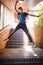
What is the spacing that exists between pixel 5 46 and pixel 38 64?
2649 mm

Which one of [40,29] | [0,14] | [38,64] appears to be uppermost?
[0,14]

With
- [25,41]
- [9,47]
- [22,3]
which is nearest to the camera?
[9,47]

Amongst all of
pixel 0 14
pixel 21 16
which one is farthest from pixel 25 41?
pixel 21 16

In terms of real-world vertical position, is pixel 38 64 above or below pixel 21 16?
below

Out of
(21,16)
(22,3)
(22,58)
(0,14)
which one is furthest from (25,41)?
(22,3)

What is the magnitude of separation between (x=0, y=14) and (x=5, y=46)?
1458 millimetres

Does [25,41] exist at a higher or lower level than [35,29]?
lower

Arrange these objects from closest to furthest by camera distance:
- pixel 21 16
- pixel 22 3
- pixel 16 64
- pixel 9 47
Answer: pixel 21 16 < pixel 16 64 < pixel 9 47 < pixel 22 3

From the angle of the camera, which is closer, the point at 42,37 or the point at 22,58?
the point at 22,58

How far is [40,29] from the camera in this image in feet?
26.2

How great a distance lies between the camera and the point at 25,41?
8.16m

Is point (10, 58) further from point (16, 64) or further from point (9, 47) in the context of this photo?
point (9, 47)

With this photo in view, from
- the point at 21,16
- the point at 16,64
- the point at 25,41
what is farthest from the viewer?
the point at 25,41

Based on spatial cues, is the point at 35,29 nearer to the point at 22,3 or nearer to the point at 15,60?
the point at 15,60
